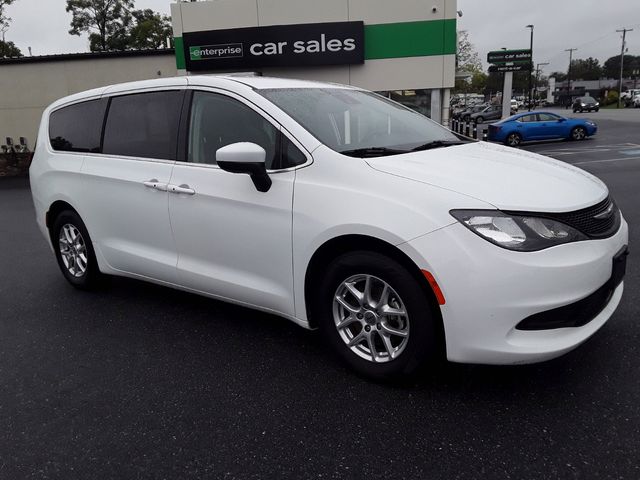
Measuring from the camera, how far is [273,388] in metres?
3.06

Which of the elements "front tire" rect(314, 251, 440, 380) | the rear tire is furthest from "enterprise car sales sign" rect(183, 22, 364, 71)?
"front tire" rect(314, 251, 440, 380)

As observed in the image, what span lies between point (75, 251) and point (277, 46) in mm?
13917

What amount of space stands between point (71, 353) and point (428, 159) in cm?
267

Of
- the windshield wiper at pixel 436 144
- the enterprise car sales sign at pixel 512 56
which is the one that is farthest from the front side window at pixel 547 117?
the windshield wiper at pixel 436 144

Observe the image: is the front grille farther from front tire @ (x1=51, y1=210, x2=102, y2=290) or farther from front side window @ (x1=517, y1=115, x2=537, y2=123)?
front side window @ (x1=517, y1=115, x2=537, y2=123)

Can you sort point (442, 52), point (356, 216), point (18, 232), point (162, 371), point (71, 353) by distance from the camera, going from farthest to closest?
point (442, 52)
point (18, 232)
point (71, 353)
point (162, 371)
point (356, 216)

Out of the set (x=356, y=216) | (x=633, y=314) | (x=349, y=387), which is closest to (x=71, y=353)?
(x=349, y=387)

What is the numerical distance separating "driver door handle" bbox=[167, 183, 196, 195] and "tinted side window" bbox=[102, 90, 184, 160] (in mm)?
244

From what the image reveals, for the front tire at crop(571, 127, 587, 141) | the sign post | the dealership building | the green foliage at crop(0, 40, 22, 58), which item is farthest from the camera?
the green foliage at crop(0, 40, 22, 58)

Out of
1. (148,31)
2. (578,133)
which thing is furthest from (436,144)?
(148,31)

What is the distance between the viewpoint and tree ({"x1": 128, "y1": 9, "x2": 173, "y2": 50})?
4569 centimetres

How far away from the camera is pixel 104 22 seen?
1897 inches

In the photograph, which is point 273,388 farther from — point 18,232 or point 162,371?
point 18,232

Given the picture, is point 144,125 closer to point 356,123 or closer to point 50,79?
point 356,123
